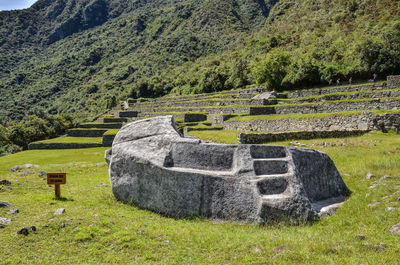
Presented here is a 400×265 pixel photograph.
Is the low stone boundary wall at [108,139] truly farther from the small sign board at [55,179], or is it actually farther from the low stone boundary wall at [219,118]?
the small sign board at [55,179]

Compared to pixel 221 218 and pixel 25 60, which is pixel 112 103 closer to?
pixel 221 218

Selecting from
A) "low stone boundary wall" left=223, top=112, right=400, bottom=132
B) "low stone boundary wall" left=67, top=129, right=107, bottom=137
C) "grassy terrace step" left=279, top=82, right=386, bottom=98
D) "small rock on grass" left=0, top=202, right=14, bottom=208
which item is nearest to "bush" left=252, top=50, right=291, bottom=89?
"grassy terrace step" left=279, top=82, right=386, bottom=98

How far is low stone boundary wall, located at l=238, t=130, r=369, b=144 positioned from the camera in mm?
17562

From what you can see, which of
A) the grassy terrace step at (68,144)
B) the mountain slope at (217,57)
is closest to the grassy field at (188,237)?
the grassy terrace step at (68,144)

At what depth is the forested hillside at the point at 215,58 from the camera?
45.3 meters

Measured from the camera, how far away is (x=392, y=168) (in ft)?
31.5

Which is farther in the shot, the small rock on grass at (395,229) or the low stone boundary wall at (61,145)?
the low stone boundary wall at (61,145)

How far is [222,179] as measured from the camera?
23.3ft

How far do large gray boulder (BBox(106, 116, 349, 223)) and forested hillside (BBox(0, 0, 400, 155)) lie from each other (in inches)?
1440

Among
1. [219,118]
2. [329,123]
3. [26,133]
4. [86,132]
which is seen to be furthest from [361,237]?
[26,133]

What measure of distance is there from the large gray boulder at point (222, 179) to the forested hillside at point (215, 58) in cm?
3657

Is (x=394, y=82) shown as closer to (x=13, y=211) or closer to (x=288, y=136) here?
(x=288, y=136)

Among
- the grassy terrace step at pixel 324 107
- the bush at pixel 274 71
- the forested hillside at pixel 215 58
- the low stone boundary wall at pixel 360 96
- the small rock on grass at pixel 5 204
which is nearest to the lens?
the small rock on grass at pixel 5 204

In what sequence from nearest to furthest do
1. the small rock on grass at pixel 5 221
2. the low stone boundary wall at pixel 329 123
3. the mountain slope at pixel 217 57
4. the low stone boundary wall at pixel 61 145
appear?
the small rock on grass at pixel 5 221 < the low stone boundary wall at pixel 329 123 < the low stone boundary wall at pixel 61 145 < the mountain slope at pixel 217 57
